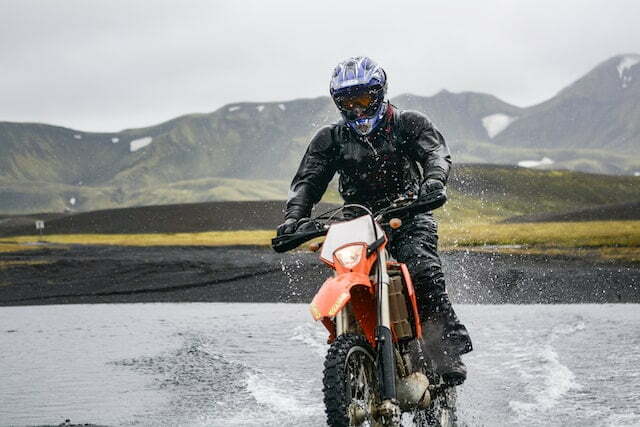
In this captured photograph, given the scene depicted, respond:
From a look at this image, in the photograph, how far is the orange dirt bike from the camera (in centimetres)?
521

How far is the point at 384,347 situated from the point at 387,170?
1606 mm

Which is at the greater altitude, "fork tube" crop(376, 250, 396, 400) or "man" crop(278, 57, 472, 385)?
"man" crop(278, 57, 472, 385)

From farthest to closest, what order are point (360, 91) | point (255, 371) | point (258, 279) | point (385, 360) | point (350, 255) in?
point (258, 279) → point (255, 371) → point (360, 91) → point (350, 255) → point (385, 360)

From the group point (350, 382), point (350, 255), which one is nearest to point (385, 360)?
point (350, 382)

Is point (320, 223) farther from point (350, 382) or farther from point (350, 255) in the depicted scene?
point (350, 382)

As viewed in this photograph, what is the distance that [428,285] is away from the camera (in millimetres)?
6324

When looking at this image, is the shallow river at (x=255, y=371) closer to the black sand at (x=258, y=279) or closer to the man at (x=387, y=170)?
the man at (x=387, y=170)

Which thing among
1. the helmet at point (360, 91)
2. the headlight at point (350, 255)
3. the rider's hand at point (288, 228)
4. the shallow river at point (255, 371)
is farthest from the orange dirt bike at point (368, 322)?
the shallow river at point (255, 371)

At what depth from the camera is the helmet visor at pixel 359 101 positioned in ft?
20.5

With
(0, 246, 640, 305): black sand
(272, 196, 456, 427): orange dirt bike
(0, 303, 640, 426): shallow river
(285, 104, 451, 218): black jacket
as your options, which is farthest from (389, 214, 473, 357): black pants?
(0, 246, 640, 305): black sand

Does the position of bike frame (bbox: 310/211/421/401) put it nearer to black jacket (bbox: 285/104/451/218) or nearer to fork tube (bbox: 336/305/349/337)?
fork tube (bbox: 336/305/349/337)

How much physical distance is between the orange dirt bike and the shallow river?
146 cm

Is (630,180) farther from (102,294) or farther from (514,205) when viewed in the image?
(102,294)

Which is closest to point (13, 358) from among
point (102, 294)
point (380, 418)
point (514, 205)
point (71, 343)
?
point (71, 343)
